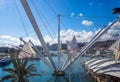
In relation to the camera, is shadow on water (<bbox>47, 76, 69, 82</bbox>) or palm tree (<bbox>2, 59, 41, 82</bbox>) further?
shadow on water (<bbox>47, 76, 69, 82</bbox>)

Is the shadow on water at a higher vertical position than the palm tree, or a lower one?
lower

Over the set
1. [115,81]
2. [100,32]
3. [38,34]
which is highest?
[100,32]

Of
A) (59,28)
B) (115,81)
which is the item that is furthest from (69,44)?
(115,81)

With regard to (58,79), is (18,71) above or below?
above

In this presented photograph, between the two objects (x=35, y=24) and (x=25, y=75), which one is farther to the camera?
(x=35, y=24)

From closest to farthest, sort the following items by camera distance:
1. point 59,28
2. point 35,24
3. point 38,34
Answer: point 35,24 → point 38,34 → point 59,28

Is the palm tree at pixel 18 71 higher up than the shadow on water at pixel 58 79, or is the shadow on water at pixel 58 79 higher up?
the palm tree at pixel 18 71

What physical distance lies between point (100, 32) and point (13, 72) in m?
34.8

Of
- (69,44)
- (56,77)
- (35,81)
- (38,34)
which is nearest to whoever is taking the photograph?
(38,34)

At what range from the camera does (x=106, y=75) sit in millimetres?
44344

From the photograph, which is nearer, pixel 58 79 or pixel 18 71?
pixel 18 71

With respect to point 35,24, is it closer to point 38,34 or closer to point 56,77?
point 38,34

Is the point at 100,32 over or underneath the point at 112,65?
over

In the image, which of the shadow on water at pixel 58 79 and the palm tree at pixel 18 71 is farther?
the shadow on water at pixel 58 79
